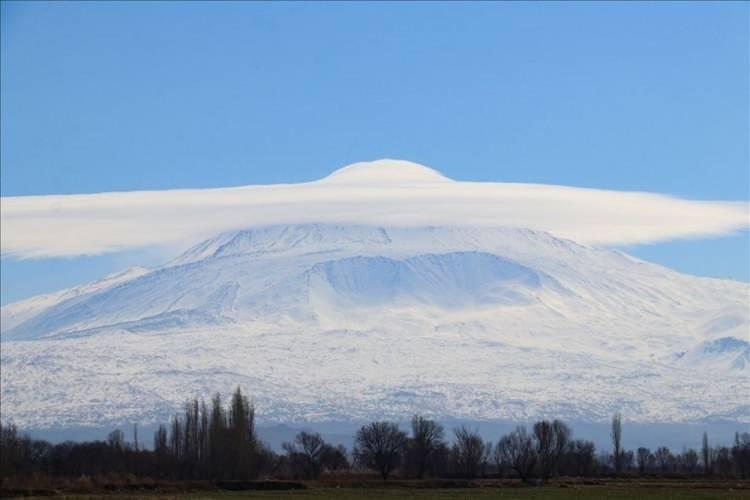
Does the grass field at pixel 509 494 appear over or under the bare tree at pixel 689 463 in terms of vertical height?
under

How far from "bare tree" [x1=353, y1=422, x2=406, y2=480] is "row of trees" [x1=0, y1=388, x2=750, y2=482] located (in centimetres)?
10

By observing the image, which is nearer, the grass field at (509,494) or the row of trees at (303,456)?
the grass field at (509,494)

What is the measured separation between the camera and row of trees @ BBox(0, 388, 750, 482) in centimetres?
9000

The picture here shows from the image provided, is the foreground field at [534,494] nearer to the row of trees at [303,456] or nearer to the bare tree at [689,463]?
the row of trees at [303,456]

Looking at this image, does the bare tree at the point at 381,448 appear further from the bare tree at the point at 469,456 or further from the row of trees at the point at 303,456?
the bare tree at the point at 469,456

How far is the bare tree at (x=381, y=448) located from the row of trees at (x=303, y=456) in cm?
10

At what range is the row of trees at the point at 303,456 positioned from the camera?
90.0 meters

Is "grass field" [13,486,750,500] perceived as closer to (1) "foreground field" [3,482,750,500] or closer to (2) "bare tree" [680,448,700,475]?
(1) "foreground field" [3,482,750,500]

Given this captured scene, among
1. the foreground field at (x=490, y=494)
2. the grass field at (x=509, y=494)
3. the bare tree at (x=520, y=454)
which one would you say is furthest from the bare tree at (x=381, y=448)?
the grass field at (x=509, y=494)

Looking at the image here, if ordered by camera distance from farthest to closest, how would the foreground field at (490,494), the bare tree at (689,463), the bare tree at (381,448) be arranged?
the bare tree at (689,463), the bare tree at (381,448), the foreground field at (490,494)

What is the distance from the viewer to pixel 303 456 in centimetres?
11294

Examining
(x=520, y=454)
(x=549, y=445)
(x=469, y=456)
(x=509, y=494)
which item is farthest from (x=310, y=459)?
(x=509, y=494)

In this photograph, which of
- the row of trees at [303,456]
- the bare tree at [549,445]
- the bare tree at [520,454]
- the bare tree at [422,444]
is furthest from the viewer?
the bare tree at [422,444]

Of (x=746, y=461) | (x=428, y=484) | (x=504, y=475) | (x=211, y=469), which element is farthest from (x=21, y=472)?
(x=746, y=461)
